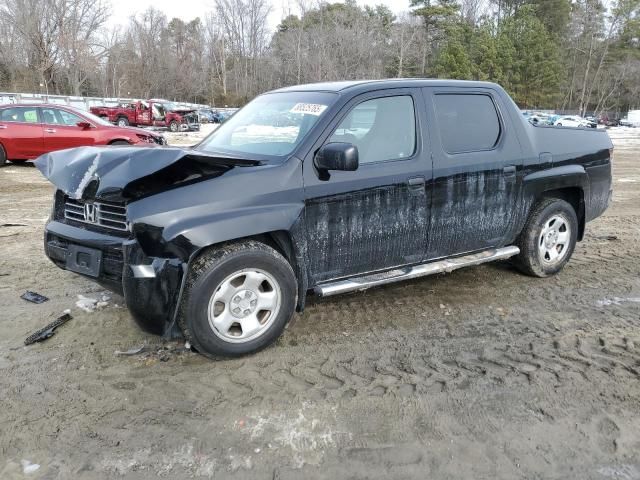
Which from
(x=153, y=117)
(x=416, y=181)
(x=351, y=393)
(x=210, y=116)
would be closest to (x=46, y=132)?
(x=416, y=181)

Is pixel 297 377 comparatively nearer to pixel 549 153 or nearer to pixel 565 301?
pixel 565 301

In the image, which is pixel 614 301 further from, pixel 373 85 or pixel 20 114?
pixel 20 114

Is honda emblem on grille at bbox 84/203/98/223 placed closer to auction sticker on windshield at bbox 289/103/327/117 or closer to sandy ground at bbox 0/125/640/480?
sandy ground at bbox 0/125/640/480

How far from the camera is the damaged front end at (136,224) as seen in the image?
3.26 m

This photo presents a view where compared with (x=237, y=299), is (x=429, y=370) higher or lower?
lower

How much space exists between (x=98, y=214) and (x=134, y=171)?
1.70 ft

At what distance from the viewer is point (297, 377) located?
3.39 m

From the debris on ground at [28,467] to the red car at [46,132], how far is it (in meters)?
10.4

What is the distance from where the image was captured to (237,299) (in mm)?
3500

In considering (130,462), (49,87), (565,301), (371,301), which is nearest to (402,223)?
(371,301)

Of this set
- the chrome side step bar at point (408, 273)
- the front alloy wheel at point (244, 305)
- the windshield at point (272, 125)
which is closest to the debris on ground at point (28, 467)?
the front alloy wheel at point (244, 305)

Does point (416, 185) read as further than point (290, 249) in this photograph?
Yes

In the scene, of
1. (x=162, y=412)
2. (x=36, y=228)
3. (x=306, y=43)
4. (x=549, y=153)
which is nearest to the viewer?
(x=162, y=412)

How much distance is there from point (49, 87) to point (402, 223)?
56.6 metres
